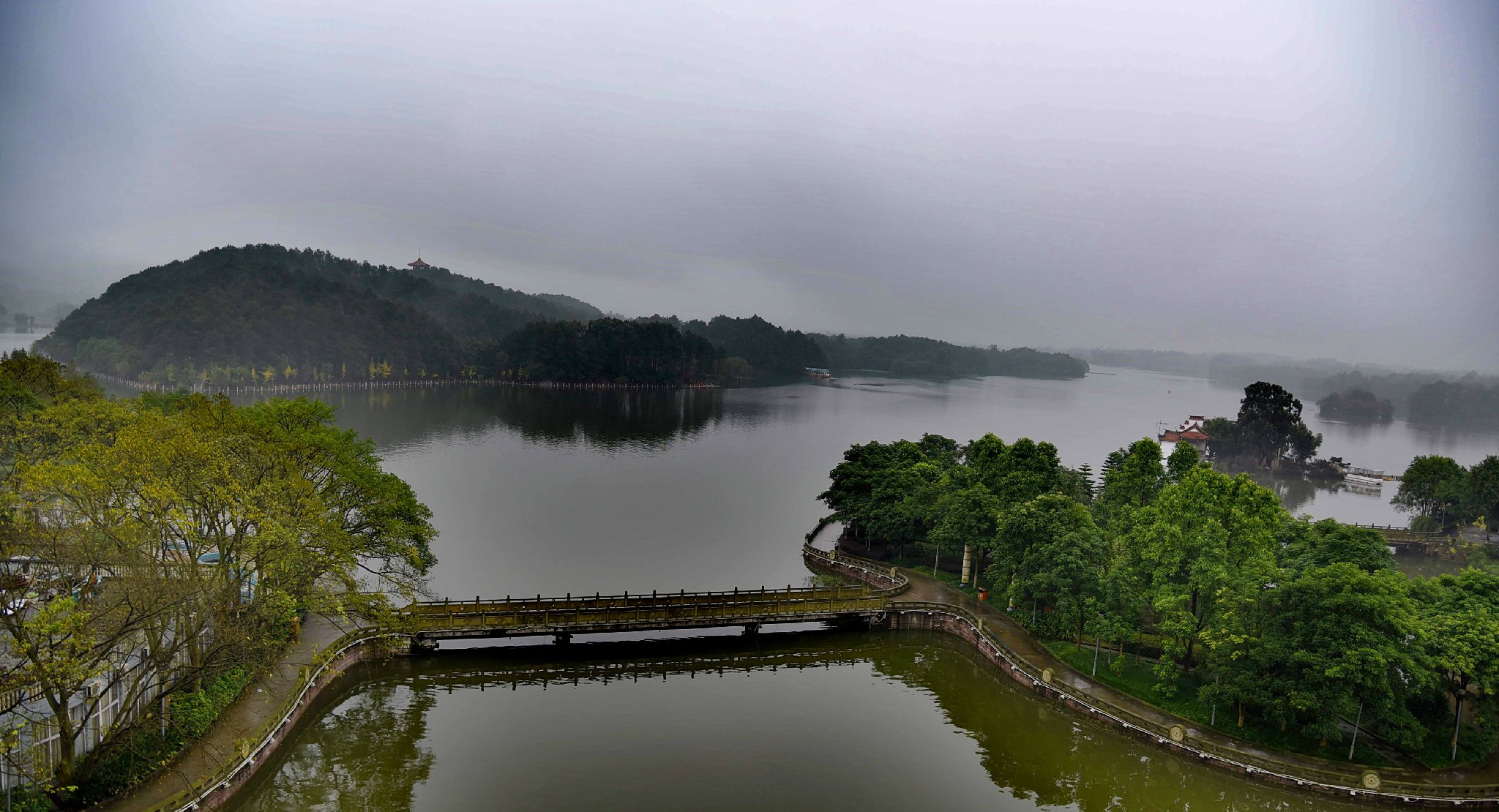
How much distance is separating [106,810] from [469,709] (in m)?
10.9

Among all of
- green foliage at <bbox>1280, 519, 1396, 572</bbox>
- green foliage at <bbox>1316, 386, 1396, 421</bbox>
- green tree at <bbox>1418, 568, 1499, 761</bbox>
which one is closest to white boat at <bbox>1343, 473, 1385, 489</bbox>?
green foliage at <bbox>1280, 519, 1396, 572</bbox>

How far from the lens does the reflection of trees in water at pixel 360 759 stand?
864 inches

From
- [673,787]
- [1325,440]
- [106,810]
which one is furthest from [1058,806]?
[1325,440]

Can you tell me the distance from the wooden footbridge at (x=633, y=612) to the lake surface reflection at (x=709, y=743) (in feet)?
4.25

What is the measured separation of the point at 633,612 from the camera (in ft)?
109

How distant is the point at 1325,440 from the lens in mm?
131375

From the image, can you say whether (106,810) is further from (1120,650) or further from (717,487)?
(717,487)

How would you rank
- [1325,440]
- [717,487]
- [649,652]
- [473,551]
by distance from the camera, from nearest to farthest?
[649,652] → [473,551] → [717,487] → [1325,440]

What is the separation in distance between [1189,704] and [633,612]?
21.1 metres

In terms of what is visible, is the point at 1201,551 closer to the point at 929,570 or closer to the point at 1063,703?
the point at 1063,703

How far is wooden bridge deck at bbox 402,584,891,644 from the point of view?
31312 mm

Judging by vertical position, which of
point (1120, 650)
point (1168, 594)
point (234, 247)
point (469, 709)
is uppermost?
point (234, 247)

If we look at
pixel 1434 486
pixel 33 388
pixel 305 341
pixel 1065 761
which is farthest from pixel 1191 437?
pixel 305 341

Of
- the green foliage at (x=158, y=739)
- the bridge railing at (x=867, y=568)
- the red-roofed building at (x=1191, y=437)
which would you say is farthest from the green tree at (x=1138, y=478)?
the red-roofed building at (x=1191, y=437)
